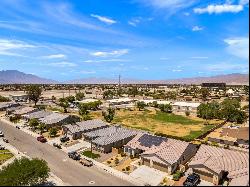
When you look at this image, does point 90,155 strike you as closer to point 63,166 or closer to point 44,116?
point 63,166

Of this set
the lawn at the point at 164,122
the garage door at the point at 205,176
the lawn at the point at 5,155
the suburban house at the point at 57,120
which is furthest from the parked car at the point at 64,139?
the garage door at the point at 205,176

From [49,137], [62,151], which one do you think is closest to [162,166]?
[62,151]

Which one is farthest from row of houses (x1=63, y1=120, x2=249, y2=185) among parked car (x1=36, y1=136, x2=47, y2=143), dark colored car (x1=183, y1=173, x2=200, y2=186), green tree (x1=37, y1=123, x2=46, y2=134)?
green tree (x1=37, y1=123, x2=46, y2=134)

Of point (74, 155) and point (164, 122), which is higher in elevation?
point (164, 122)

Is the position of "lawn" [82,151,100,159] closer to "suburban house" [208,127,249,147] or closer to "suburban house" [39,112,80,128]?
"suburban house" [39,112,80,128]

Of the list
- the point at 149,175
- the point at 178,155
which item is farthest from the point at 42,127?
the point at 178,155

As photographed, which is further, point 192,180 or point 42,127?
point 42,127

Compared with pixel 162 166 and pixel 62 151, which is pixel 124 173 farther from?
pixel 62 151
